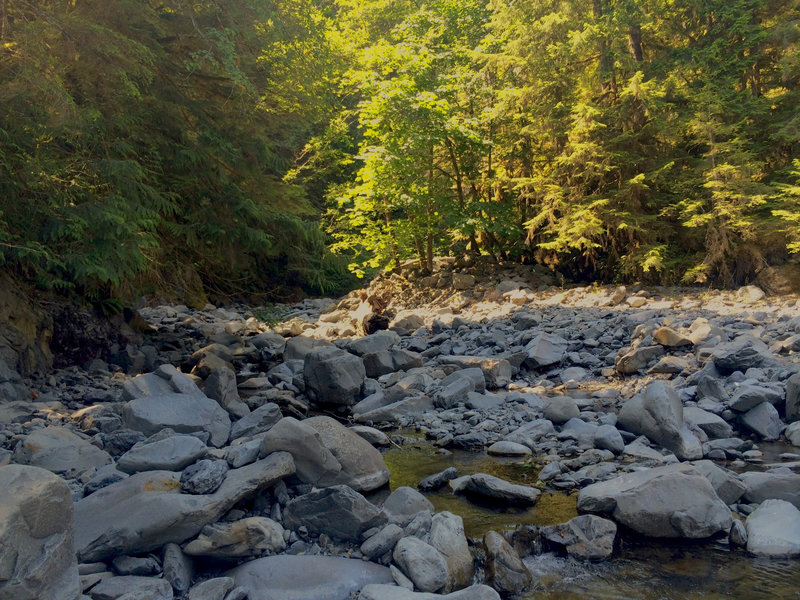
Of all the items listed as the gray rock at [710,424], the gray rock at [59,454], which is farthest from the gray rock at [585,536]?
the gray rock at [59,454]

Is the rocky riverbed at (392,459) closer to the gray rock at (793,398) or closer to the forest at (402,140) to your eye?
the gray rock at (793,398)

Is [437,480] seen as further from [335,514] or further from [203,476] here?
[203,476]

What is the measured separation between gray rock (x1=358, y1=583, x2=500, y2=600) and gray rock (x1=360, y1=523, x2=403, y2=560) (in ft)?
1.29

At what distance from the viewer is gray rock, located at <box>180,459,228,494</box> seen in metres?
3.62

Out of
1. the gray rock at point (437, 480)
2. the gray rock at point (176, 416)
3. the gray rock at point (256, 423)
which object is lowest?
the gray rock at point (437, 480)

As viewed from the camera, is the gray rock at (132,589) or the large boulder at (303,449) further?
the large boulder at (303,449)

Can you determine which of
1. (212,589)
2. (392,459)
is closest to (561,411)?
(392,459)

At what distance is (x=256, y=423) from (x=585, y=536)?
3.08 meters

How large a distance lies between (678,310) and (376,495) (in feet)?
25.4

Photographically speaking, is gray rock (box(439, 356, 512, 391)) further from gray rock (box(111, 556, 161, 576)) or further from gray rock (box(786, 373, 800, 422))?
gray rock (box(111, 556, 161, 576))

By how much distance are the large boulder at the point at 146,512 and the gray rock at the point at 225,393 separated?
2563mm

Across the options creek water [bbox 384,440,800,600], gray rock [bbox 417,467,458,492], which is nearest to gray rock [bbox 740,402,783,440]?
creek water [bbox 384,440,800,600]

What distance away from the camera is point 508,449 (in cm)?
544

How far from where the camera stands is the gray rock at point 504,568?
3283mm
